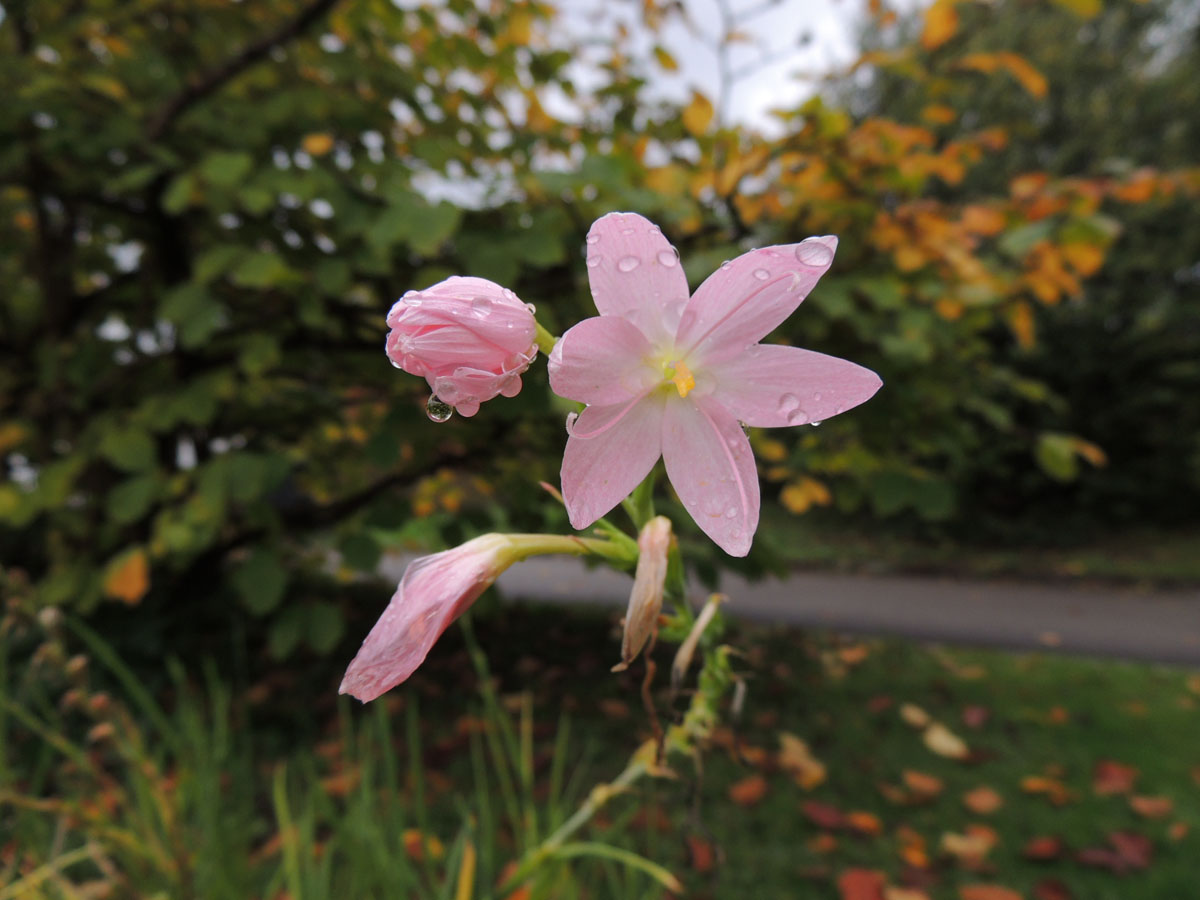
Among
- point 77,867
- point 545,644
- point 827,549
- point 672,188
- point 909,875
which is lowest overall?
point 909,875

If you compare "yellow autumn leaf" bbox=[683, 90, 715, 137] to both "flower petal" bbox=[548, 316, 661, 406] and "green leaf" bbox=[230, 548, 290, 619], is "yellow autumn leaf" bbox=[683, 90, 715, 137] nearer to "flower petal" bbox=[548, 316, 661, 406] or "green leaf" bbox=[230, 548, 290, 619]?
"green leaf" bbox=[230, 548, 290, 619]

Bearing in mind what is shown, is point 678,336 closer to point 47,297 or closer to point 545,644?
point 47,297

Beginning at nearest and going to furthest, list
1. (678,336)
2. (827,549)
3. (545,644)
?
(678,336) → (545,644) → (827,549)

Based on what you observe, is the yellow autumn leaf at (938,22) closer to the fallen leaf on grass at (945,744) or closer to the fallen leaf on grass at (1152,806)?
the fallen leaf on grass at (945,744)

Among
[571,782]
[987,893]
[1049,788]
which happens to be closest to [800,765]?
[987,893]

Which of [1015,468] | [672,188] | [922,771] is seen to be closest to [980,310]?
[672,188]

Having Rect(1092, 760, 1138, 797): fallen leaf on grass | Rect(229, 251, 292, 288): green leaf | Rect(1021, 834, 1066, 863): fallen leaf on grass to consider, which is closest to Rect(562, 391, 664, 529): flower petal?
Rect(229, 251, 292, 288): green leaf

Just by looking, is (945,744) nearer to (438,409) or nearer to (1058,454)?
(1058,454)
